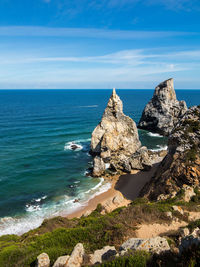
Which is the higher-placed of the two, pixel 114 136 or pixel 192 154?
pixel 192 154

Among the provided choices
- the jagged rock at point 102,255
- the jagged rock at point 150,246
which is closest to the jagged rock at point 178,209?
the jagged rock at point 150,246

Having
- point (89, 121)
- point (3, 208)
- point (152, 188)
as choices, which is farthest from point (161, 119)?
point (3, 208)

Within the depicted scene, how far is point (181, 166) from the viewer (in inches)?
974

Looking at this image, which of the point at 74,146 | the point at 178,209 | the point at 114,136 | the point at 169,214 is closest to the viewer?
the point at 169,214

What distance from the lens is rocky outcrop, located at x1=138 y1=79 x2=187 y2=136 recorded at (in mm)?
68625

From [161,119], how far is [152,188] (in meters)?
47.1

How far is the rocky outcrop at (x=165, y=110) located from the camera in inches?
2702

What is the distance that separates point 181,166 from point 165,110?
157 ft

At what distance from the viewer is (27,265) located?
11344 mm

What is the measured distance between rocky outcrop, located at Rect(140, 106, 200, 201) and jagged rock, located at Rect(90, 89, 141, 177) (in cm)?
1718

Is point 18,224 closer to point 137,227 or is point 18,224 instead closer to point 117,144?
point 137,227

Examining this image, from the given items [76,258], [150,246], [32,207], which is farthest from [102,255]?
[32,207]

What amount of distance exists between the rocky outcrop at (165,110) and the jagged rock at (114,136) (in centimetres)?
2375

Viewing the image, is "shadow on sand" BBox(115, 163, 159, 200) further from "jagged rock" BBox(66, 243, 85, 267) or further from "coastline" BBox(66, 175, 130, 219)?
"jagged rock" BBox(66, 243, 85, 267)
